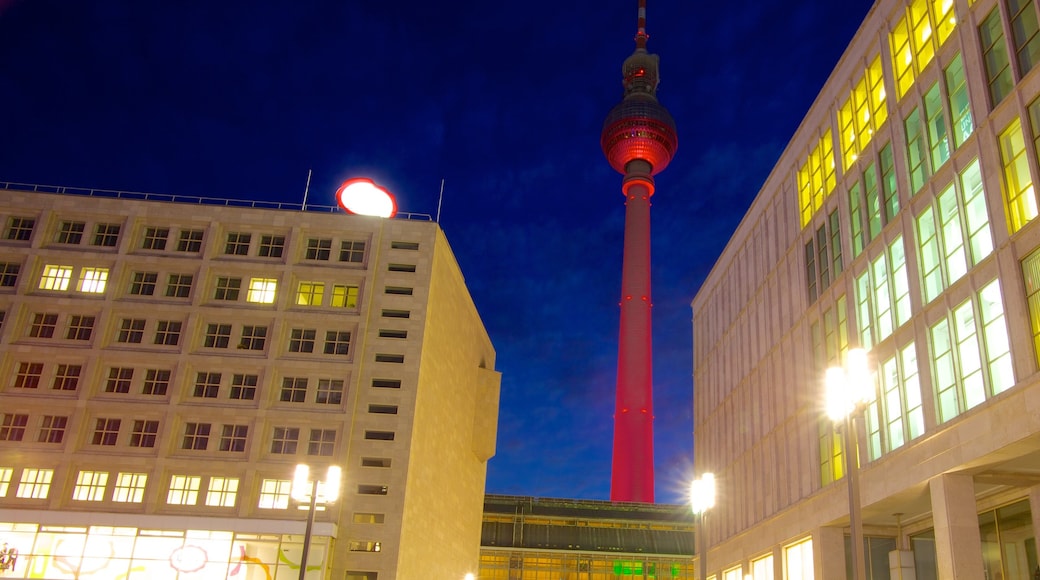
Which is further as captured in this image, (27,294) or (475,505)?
(475,505)

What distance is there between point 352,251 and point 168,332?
14998 millimetres

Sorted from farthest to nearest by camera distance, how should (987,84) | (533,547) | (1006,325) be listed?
(533,547) < (987,84) < (1006,325)

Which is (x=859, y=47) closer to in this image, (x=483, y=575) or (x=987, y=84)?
(x=987, y=84)

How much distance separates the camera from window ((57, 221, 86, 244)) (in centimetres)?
6806

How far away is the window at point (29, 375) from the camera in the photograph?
206ft

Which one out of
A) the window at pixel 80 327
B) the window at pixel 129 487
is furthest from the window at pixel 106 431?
the window at pixel 80 327

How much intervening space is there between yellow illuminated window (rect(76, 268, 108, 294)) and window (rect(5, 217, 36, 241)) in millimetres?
5951

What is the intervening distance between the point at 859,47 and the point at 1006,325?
1951 centimetres

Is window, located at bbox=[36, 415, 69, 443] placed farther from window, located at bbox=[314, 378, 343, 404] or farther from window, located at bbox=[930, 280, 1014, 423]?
window, located at bbox=[930, 280, 1014, 423]

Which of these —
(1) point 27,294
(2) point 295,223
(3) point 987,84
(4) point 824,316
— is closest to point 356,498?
(2) point 295,223

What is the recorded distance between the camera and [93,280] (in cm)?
6631

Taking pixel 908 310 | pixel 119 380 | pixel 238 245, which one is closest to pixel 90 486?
pixel 119 380

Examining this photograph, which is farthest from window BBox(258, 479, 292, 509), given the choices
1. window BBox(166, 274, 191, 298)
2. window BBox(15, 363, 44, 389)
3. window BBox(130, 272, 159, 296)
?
window BBox(15, 363, 44, 389)

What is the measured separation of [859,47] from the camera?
137 ft
